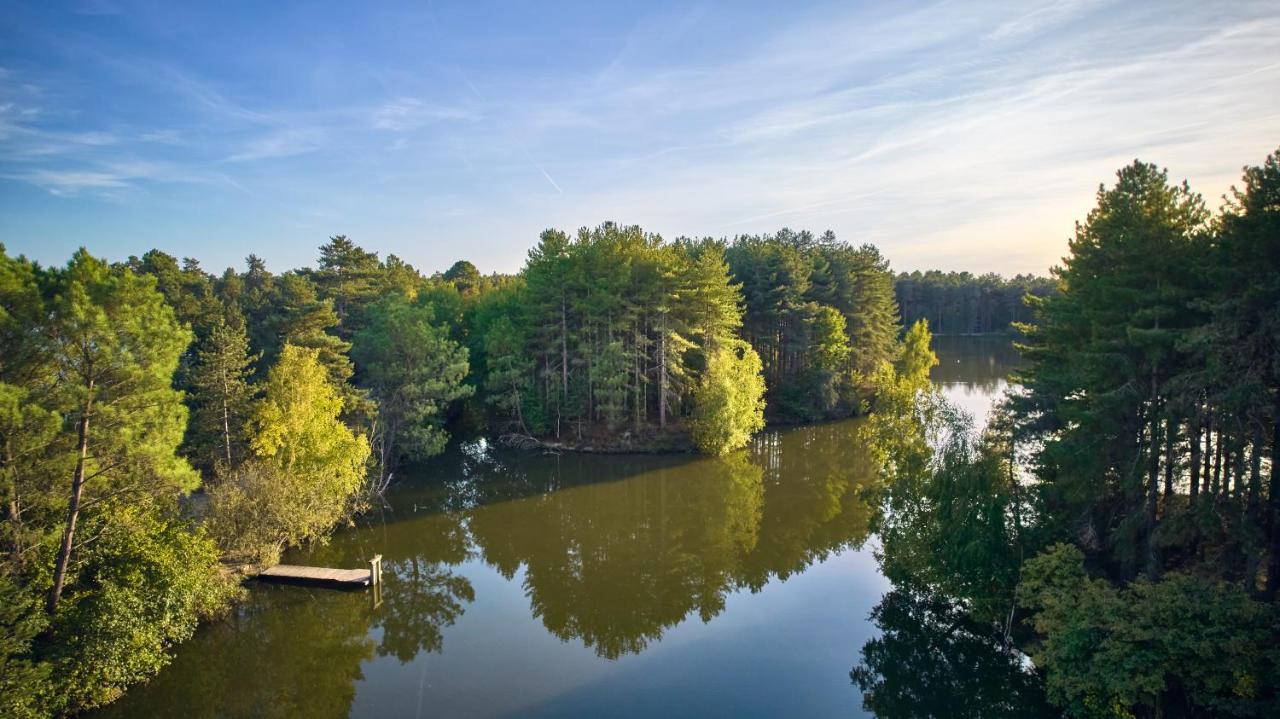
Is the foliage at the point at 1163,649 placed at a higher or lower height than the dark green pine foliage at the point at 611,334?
lower

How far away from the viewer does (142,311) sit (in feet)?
52.1

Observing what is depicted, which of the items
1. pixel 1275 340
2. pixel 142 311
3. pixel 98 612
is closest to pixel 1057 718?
pixel 1275 340

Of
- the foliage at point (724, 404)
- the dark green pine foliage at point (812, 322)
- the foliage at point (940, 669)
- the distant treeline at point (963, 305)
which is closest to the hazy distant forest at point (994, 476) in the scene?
the foliage at point (940, 669)

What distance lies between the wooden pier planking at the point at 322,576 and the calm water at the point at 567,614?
457 mm

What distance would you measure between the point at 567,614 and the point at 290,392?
13836 millimetres

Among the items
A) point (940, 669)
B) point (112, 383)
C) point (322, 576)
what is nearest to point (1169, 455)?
point (940, 669)

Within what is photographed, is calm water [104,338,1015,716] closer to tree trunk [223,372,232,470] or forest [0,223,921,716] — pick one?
forest [0,223,921,716]

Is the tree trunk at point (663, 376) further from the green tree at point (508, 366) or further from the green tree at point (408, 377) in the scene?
the green tree at point (408, 377)

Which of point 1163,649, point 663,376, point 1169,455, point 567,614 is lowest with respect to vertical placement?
point 567,614

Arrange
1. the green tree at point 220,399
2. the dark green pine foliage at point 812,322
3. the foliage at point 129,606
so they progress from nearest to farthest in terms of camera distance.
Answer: the foliage at point 129,606, the green tree at point 220,399, the dark green pine foliage at point 812,322

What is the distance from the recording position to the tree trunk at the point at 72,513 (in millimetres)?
15102

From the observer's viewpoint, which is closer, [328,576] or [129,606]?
[129,606]

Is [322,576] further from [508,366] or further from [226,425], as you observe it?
[508,366]

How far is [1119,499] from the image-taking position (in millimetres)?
19266
